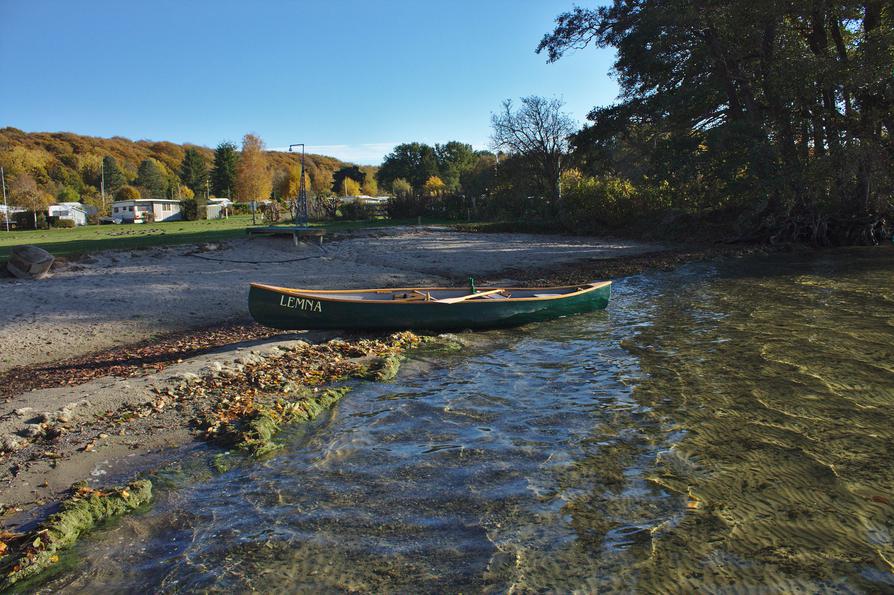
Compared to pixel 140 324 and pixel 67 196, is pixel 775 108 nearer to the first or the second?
pixel 140 324

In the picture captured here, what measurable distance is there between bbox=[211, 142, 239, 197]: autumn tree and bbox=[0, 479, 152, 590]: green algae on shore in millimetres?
84669

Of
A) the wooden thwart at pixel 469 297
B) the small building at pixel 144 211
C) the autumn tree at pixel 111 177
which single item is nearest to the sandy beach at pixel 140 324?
the wooden thwart at pixel 469 297

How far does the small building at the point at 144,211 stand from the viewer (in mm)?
64312

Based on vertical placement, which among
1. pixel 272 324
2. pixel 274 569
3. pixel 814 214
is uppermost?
pixel 814 214

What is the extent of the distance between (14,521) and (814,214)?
88.1 feet

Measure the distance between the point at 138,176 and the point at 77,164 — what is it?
11699 millimetres

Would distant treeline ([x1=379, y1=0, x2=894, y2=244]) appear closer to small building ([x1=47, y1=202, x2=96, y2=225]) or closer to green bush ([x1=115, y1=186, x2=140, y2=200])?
small building ([x1=47, y1=202, x2=96, y2=225])

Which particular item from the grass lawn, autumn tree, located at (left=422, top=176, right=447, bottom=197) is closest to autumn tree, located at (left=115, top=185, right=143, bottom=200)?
autumn tree, located at (left=422, top=176, right=447, bottom=197)

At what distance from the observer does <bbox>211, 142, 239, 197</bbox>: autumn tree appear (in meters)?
84.6

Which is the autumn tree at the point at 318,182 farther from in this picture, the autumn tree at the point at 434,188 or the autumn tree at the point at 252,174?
the autumn tree at the point at 434,188

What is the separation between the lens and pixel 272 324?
33.7 feet

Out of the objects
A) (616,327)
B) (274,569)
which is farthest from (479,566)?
(616,327)

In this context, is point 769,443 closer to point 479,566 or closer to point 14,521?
point 479,566

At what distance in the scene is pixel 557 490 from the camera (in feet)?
17.3
